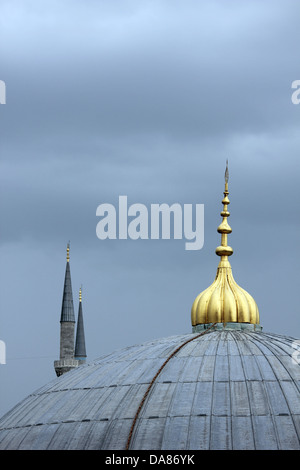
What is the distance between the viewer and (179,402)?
126 ft

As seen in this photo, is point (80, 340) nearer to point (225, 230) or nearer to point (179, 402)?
point (225, 230)

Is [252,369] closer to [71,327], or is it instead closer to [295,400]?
[295,400]

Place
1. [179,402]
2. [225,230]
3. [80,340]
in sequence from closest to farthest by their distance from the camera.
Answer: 1. [179,402]
2. [225,230]
3. [80,340]

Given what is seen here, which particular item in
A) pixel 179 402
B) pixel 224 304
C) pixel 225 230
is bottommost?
pixel 179 402

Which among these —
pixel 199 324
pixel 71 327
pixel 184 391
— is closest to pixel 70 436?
pixel 184 391

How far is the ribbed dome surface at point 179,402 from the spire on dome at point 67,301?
3112 cm

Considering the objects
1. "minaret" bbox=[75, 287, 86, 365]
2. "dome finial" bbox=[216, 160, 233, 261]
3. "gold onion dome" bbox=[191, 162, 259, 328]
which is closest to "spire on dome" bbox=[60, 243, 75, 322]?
"minaret" bbox=[75, 287, 86, 365]

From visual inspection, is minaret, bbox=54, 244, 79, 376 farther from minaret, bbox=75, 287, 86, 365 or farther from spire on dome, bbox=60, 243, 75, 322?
minaret, bbox=75, 287, 86, 365

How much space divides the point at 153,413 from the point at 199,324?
1003 centimetres

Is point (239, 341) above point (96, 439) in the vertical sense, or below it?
above

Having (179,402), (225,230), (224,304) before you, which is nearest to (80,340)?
(225,230)

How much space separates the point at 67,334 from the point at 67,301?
3.32 m

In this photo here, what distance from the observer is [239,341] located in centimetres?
4338
